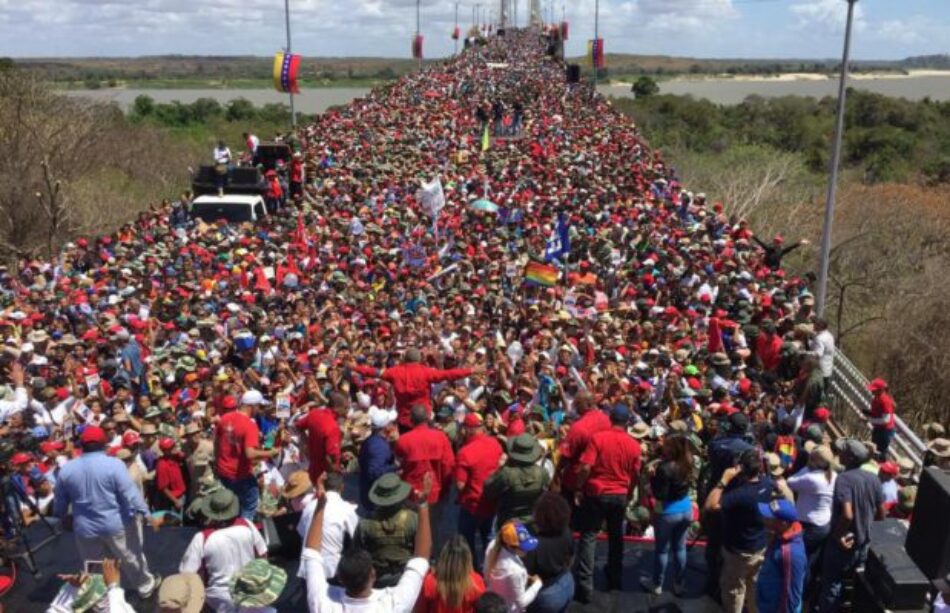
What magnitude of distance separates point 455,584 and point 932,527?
9.29 feet

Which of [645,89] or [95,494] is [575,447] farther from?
[645,89]

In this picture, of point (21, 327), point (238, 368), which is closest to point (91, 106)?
point (21, 327)

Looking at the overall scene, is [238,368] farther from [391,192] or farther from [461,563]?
[391,192]

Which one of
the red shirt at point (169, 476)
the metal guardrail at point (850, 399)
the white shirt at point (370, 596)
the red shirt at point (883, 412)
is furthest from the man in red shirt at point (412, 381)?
the metal guardrail at point (850, 399)

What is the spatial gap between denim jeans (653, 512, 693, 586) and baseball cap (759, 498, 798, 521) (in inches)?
32.9

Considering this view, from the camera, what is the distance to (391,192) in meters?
20.6

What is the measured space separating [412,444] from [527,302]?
644 cm

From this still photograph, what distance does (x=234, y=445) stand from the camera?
6.02 meters

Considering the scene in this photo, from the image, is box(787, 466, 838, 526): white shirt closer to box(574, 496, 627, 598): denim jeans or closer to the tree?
box(574, 496, 627, 598): denim jeans

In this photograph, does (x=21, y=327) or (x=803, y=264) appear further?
(x=803, y=264)

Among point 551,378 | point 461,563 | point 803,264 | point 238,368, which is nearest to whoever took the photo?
point 461,563

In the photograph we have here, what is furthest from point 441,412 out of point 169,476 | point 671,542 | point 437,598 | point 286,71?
point 286,71

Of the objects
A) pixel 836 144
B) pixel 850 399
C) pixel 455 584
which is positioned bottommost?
pixel 850 399

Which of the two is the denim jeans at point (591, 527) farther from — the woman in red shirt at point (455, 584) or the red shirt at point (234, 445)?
the red shirt at point (234, 445)
